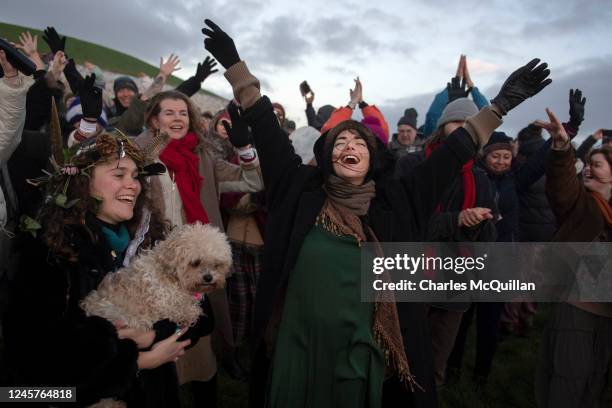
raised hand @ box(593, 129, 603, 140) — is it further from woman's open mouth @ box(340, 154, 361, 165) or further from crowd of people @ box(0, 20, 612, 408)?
woman's open mouth @ box(340, 154, 361, 165)

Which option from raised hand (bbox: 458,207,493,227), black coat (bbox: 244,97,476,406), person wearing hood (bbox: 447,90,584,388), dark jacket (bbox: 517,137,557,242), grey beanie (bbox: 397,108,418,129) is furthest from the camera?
grey beanie (bbox: 397,108,418,129)

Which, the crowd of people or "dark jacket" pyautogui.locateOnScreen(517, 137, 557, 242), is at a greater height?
"dark jacket" pyautogui.locateOnScreen(517, 137, 557, 242)

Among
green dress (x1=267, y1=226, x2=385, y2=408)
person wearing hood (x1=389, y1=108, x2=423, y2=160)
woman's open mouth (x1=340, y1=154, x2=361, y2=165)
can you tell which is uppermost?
person wearing hood (x1=389, y1=108, x2=423, y2=160)

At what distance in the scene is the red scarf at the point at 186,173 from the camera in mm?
3467

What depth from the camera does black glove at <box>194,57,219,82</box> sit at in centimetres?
572

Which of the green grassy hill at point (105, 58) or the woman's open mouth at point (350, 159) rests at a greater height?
the green grassy hill at point (105, 58)

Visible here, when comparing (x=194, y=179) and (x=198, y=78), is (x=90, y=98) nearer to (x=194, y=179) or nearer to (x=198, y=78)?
(x=194, y=179)

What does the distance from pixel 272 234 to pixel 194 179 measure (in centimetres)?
130

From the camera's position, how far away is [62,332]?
1.83 metres

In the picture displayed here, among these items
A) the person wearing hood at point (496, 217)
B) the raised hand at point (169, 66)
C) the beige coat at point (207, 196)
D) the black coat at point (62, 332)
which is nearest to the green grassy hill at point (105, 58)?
the raised hand at point (169, 66)

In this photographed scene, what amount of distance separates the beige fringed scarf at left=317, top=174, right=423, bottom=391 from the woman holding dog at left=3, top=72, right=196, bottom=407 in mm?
959

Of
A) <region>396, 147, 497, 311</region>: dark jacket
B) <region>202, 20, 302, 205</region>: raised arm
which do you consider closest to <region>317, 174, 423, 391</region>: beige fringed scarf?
<region>202, 20, 302, 205</region>: raised arm

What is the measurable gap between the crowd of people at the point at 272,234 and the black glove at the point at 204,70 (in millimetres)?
1827

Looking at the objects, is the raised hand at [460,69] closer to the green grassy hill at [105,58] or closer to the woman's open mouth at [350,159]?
the woman's open mouth at [350,159]
